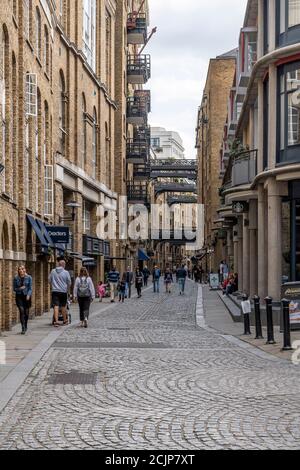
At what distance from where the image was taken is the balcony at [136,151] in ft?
200

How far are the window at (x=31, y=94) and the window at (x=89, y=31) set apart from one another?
663 inches

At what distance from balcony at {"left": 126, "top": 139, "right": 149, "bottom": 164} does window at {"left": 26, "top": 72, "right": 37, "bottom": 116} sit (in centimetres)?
3605

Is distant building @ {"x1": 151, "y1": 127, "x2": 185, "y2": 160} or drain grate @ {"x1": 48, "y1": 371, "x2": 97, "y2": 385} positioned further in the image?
distant building @ {"x1": 151, "y1": 127, "x2": 185, "y2": 160}

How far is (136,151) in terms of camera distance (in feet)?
203

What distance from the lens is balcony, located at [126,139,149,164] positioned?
200 feet

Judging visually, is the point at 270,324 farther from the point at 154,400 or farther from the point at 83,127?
the point at 83,127

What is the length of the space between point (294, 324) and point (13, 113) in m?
8.94

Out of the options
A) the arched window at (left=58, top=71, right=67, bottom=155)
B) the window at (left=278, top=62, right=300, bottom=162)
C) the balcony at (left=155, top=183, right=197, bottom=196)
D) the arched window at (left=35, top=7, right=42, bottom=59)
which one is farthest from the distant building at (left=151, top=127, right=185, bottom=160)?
the window at (left=278, top=62, right=300, bottom=162)

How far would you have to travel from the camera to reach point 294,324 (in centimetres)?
1878

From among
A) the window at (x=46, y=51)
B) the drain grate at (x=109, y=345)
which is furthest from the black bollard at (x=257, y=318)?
the window at (x=46, y=51)

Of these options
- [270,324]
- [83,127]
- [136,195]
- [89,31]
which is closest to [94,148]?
[83,127]

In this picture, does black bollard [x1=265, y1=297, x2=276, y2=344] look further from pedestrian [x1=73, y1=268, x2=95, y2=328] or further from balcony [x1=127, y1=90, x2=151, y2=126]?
balcony [x1=127, y1=90, x2=151, y2=126]
